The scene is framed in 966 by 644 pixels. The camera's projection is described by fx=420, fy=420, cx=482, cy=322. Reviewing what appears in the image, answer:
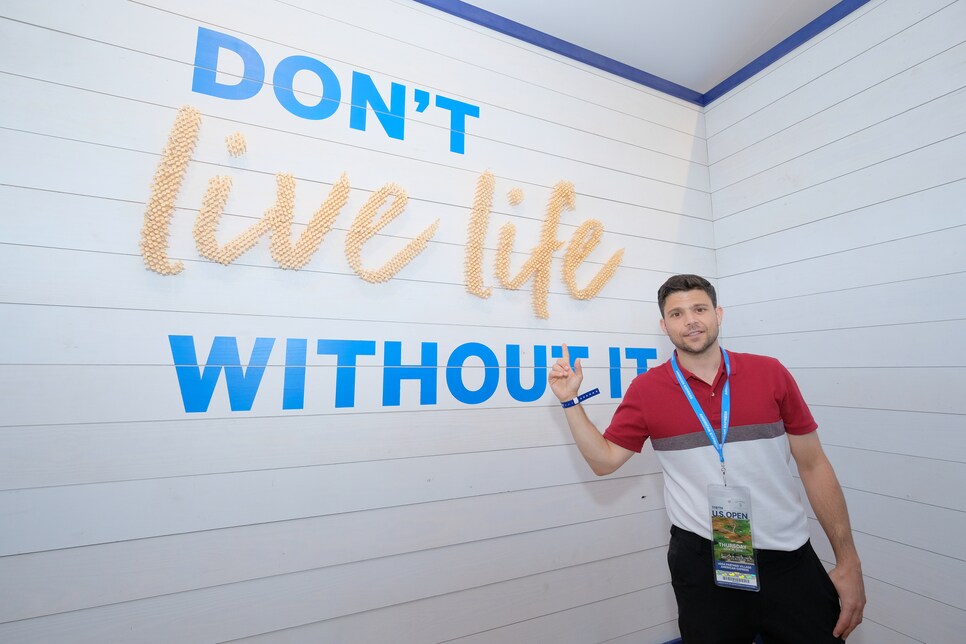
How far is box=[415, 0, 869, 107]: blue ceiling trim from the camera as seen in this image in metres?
1.63

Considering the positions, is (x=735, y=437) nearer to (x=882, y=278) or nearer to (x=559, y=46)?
(x=882, y=278)

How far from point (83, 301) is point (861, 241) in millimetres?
2495

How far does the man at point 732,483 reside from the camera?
3.52 ft

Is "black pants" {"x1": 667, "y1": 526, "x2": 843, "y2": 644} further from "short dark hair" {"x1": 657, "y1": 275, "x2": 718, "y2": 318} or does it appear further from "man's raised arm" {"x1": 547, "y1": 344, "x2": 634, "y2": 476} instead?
"short dark hair" {"x1": 657, "y1": 275, "x2": 718, "y2": 318}

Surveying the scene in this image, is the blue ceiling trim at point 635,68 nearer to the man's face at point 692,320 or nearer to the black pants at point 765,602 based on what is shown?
the man's face at point 692,320

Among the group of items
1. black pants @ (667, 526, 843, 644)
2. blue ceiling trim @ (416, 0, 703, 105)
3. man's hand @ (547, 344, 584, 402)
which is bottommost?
black pants @ (667, 526, 843, 644)

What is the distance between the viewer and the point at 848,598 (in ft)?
3.57

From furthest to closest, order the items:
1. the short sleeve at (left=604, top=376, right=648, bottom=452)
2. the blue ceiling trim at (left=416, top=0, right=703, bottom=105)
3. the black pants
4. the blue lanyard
A: the blue ceiling trim at (left=416, top=0, right=703, bottom=105) → the short sleeve at (left=604, top=376, right=648, bottom=452) → the blue lanyard → the black pants

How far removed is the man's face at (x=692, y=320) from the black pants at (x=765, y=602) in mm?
534

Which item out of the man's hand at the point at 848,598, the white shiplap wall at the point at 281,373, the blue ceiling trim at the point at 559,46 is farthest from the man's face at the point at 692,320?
the blue ceiling trim at the point at 559,46

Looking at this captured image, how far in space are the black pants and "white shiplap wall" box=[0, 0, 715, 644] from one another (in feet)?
1.69

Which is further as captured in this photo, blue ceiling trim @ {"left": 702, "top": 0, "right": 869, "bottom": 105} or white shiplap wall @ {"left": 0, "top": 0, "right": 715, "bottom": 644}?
blue ceiling trim @ {"left": 702, "top": 0, "right": 869, "bottom": 105}

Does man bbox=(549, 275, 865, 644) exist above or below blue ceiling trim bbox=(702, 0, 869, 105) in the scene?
below

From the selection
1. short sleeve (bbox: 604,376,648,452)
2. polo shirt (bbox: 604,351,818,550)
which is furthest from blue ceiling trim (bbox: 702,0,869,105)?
short sleeve (bbox: 604,376,648,452)
